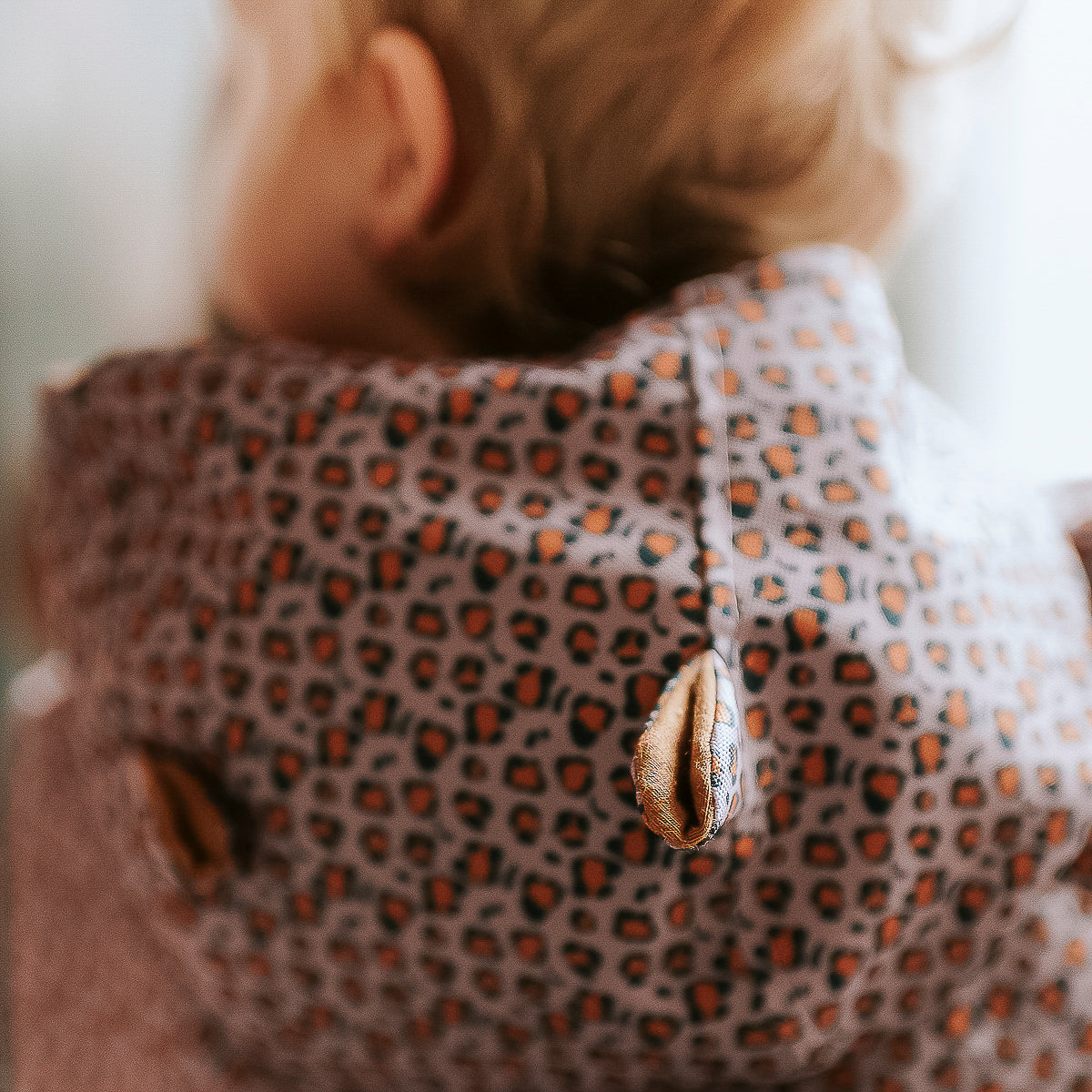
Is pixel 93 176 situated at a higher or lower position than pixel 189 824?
higher

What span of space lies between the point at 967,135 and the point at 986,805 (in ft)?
1.71

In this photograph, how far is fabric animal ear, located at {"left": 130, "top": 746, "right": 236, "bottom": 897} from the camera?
2.06 feet

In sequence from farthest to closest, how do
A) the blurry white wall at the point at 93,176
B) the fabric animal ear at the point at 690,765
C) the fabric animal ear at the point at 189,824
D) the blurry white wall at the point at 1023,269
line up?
the blurry white wall at the point at 93,176 → the blurry white wall at the point at 1023,269 → the fabric animal ear at the point at 189,824 → the fabric animal ear at the point at 690,765

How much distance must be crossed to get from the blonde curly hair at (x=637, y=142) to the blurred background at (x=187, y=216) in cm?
9

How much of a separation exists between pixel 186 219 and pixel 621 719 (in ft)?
2.12

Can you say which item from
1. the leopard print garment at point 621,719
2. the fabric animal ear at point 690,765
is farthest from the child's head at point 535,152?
the fabric animal ear at point 690,765

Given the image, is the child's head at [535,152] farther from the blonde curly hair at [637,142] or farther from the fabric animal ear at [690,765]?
the fabric animal ear at [690,765]

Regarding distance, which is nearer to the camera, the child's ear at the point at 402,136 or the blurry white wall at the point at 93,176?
the child's ear at the point at 402,136

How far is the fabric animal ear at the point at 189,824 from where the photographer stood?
0.63 m

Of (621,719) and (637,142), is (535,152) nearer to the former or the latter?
(637,142)

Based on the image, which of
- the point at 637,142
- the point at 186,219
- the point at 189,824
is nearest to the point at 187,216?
the point at 186,219

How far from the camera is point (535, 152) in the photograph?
724mm

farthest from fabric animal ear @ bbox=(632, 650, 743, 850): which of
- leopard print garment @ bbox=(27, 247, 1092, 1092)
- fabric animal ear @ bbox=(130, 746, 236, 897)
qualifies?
fabric animal ear @ bbox=(130, 746, 236, 897)

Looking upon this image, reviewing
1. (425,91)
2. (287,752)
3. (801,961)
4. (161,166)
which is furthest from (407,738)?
(161,166)
